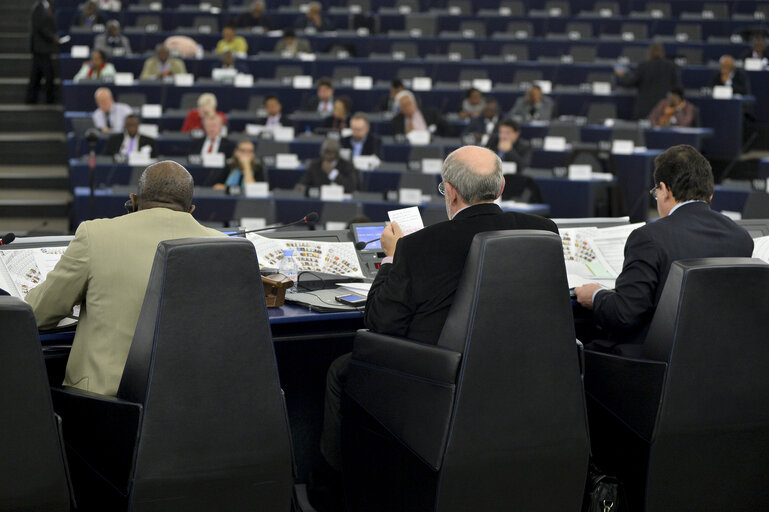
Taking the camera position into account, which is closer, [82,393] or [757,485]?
[82,393]

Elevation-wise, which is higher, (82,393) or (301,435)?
(82,393)

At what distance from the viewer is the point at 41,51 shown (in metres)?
10.4

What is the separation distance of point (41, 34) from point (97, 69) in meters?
0.65

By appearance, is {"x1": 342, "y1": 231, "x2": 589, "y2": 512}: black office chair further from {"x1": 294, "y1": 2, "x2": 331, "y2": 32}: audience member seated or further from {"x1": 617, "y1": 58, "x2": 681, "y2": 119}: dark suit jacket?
{"x1": 294, "y1": 2, "x2": 331, "y2": 32}: audience member seated

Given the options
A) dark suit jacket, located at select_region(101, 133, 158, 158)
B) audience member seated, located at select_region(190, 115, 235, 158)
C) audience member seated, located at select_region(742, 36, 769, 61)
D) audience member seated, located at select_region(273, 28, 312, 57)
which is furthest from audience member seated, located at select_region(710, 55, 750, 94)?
dark suit jacket, located at select_region(101, 133, 158, 158)

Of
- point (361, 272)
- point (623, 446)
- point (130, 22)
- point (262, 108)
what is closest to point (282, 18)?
point (130, 22)

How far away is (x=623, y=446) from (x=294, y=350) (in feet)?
3.84

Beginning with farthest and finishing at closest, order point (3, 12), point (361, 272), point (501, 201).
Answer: point (3, 12) → point (501, 201) → point (361, 272)

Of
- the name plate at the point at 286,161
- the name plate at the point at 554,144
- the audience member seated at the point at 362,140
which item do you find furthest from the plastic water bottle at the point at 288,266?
the name plate at the point at 554,144

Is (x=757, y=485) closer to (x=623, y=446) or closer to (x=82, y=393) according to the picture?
(x=623, y=446)

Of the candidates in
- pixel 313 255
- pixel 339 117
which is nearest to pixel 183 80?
pixel 339 117

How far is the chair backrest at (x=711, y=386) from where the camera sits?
8.26 feet

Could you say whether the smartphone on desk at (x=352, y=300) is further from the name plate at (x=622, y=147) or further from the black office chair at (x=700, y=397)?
the name plate at (x=622, y=147)

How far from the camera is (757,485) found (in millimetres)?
2695
